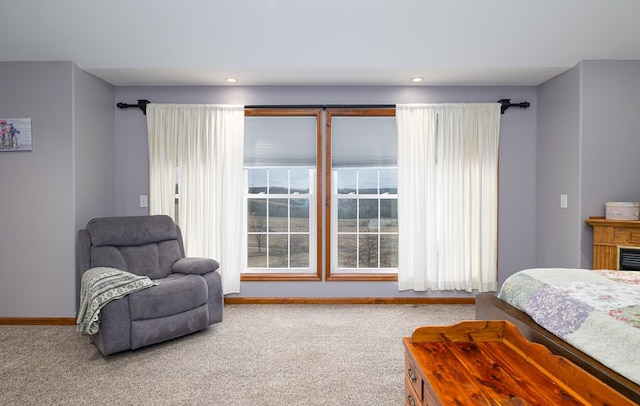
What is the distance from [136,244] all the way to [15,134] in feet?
4.99

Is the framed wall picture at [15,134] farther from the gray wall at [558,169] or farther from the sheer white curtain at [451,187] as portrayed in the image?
the gray wall at [558,169]

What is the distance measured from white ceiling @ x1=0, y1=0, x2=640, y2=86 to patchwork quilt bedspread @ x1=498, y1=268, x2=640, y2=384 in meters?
2.03

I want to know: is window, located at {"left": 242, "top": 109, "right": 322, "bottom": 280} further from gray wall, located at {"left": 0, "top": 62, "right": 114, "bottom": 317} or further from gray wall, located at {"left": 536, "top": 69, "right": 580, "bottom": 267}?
gray wall, located at {"left": 536, "top": 69, "right": 580, "bottom": 267}

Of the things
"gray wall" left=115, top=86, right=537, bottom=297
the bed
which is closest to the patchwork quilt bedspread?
the bed

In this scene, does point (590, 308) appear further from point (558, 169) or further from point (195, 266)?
point (195, 266)

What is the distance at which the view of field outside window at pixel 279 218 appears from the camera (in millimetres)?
4035

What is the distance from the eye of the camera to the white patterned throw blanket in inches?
100

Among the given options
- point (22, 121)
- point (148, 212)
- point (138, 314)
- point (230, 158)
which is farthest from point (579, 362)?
point (22, 121)

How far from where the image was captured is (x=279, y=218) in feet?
13.3

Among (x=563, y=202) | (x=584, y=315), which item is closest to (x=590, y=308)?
(x=584, y=315)

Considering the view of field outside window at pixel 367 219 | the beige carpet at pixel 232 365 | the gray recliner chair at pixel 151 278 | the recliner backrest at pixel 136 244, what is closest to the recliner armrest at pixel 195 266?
the gray recliner chair at pixel 151 278

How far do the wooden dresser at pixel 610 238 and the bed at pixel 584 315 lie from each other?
1.13 m

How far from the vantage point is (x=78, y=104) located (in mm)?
3350

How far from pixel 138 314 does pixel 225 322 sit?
870 mm
